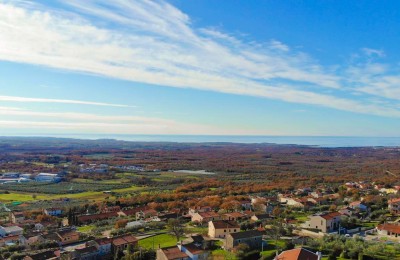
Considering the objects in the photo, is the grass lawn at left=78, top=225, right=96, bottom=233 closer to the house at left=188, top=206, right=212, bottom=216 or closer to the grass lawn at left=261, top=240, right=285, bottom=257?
the house at left=188, top=206, right=212, bottom=216

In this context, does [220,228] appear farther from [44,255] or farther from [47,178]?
[47,178]

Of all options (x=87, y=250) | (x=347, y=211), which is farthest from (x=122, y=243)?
(x=347, y=211)

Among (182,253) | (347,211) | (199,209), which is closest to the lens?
(182,253)

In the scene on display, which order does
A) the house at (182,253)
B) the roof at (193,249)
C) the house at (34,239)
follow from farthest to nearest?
1. the house at (34,239)
2. the roof at (193,249)
3. the house at (182,253)

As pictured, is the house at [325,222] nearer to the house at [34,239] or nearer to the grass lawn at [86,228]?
the grass lawn at [86,228]

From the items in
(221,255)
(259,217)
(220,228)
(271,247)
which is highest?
(220,228)

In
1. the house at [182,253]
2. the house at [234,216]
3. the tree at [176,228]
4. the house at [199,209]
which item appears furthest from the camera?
the house at [199,209]

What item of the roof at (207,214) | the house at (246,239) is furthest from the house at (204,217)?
the house at (246,239)

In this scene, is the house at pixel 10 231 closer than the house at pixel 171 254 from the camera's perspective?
No

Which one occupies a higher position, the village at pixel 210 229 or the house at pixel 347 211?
the house at pixel 347 211
